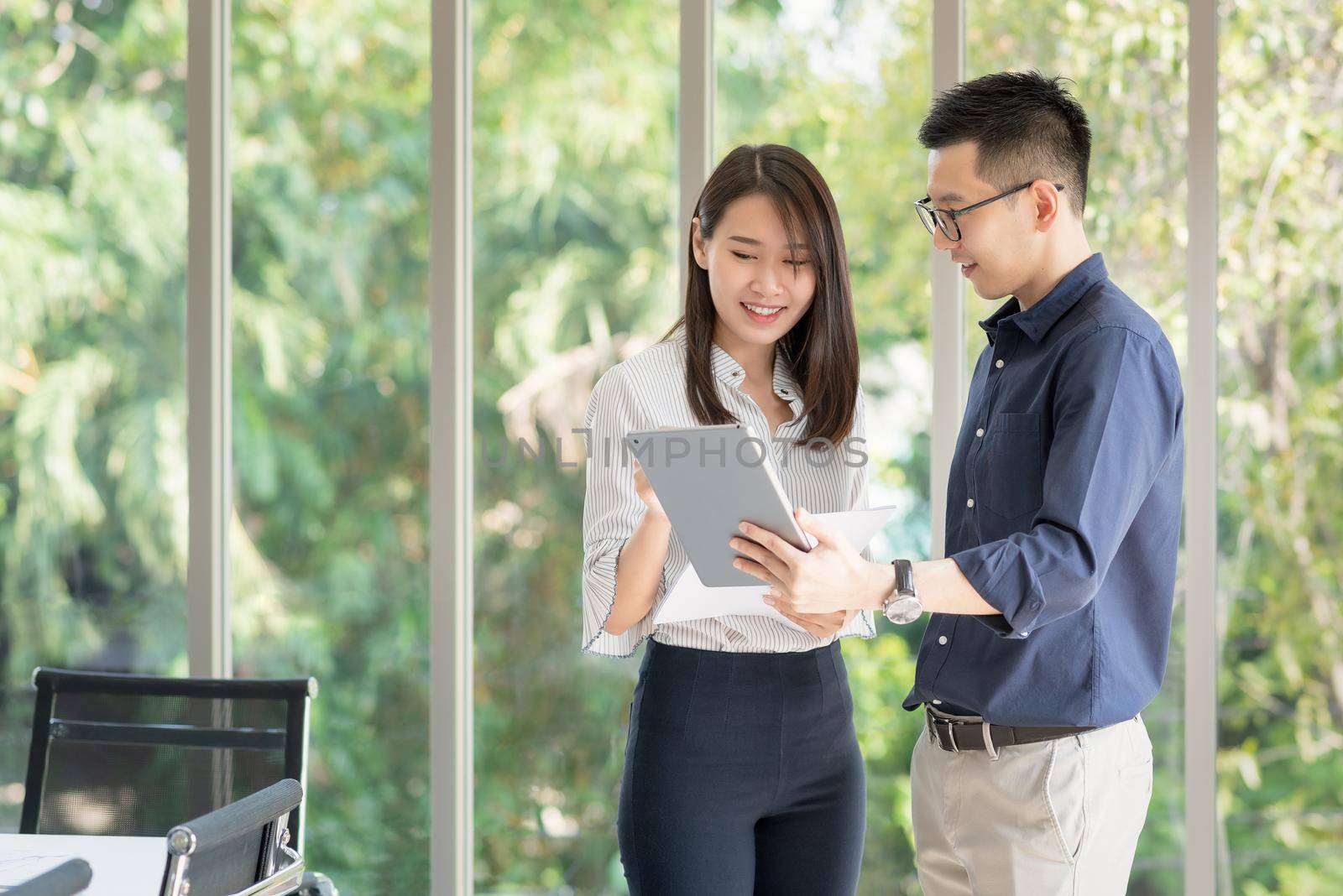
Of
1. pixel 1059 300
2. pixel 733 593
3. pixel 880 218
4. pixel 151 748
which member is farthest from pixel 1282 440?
pixel 151 748

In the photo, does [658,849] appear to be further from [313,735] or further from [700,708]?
[313,735]

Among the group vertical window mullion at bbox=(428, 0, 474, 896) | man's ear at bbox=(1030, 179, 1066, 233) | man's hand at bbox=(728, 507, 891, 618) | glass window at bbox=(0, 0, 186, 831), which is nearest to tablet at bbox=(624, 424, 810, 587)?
man's hand at bbox=(728, 507, 891, 618)

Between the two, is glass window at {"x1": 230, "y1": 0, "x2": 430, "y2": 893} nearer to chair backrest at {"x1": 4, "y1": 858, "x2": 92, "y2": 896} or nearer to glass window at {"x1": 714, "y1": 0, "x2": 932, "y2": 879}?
glass window at {"x1": 714, "y1": 0, "x2": 932, "y2": 879}

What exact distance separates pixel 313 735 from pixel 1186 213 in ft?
7.92

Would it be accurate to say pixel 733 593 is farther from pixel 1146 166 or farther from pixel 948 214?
pixel 1146 166

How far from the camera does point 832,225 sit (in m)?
1.69

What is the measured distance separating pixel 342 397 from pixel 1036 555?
2.01 metres

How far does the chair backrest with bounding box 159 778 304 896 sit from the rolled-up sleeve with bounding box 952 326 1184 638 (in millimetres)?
866

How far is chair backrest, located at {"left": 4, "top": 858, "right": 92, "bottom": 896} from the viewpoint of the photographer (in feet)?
3.28

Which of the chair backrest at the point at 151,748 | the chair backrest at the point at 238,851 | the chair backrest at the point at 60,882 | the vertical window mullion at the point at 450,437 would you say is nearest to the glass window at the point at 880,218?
the vertical window mullion at the point at 450,437

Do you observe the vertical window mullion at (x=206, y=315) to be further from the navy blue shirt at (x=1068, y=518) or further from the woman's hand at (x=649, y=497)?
the navy blue shirt at (x=1068, y=518)

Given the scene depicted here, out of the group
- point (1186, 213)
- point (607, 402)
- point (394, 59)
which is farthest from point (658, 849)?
point (394, 59)

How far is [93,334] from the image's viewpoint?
3.02 m

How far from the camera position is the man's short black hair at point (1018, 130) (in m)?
1.59
